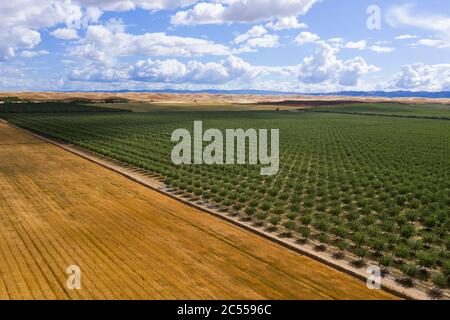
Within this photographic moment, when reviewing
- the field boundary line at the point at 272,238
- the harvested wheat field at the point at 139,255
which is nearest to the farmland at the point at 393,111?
the field boundary line at the point at 272,238

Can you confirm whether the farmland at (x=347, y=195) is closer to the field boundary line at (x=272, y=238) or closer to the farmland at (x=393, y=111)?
the field boundary line at (x=272, y=238)

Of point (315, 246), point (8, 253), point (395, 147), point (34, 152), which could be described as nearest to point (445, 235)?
point (315, 246)

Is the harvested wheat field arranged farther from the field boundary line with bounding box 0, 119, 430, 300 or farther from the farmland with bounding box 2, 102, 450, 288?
the farmland with bounding box 2, 102, 450, 288

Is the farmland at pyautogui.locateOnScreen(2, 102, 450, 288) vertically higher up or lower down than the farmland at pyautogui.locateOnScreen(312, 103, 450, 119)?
lower down

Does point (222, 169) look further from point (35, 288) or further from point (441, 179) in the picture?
point (35, 288)

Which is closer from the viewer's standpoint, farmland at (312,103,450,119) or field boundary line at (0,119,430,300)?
field boundary line at (0,119,430,300)

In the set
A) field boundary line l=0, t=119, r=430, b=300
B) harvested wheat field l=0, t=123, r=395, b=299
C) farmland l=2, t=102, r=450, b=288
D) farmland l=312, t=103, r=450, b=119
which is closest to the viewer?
harvested wheat field l=0, t=123, r=395, b=299

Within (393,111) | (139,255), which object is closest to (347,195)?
(139,255)

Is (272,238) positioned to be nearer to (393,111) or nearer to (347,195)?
(347,195)

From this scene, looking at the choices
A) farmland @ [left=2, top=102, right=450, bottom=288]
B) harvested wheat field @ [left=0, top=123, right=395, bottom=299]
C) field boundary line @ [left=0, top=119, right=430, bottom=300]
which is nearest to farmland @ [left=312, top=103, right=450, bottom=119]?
farmland @ [left=2, top=102, right=450, bottom=288]
